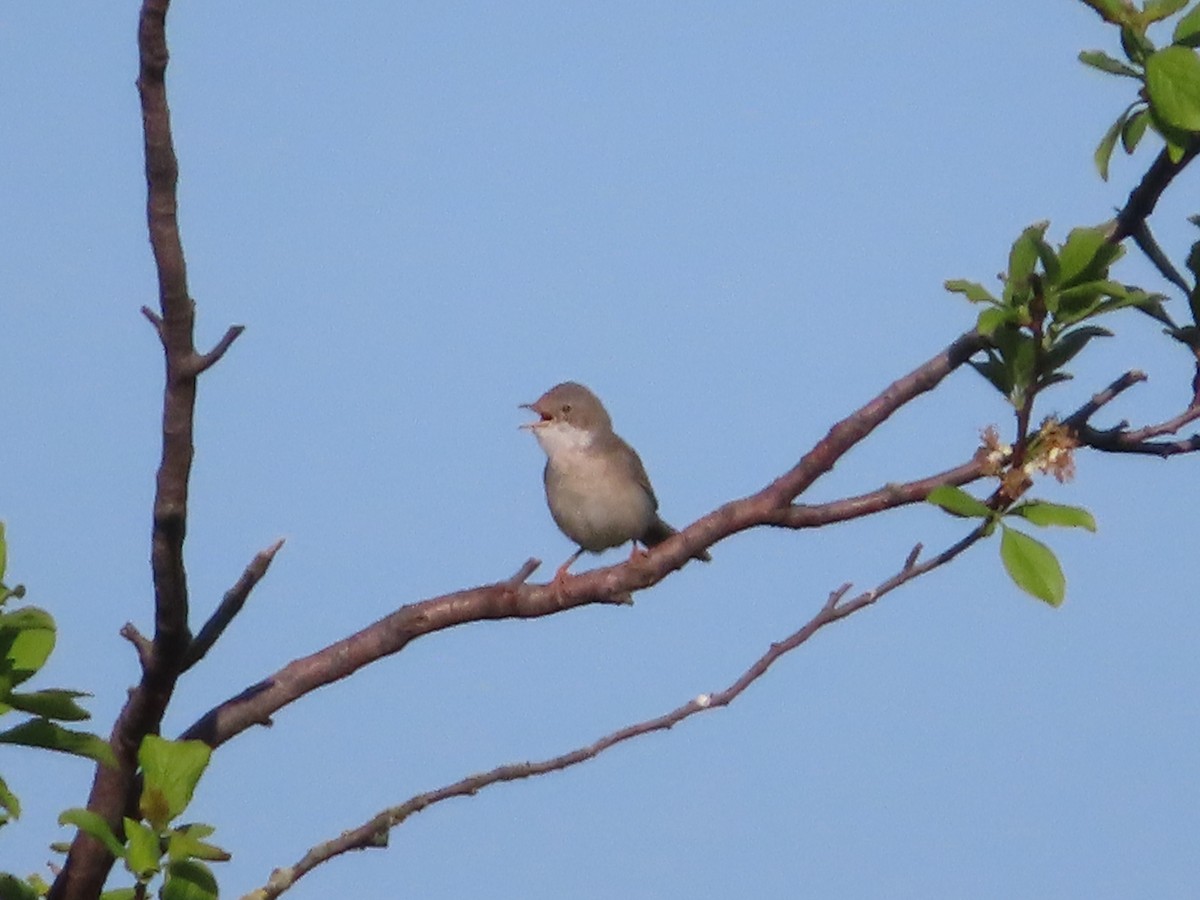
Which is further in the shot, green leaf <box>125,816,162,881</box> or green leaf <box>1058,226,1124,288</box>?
green leaf <box>1058,226,1124,288</box>

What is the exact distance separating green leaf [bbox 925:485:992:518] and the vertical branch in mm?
1282

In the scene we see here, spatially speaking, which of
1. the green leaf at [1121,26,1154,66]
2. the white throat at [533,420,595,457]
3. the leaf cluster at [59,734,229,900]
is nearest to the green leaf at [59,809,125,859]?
the leaf cluster at [59,734,229,900]

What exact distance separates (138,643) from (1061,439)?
68.2 inches

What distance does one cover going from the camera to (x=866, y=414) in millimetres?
3443

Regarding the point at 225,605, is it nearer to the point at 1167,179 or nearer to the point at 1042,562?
the point at 1042,562

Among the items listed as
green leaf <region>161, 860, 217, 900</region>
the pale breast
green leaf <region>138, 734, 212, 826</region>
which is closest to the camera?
green leaf <region>161, 860, 217, 900</region>

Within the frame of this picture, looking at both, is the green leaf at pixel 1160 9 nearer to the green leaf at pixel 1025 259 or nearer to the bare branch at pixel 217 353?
the green leaf at pixel 1025 259

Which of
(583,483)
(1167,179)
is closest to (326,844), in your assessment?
(1167,179)

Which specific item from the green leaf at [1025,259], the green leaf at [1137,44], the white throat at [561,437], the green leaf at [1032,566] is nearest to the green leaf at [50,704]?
the green leaf at [1032,566]

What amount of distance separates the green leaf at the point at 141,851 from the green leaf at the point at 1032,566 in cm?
157

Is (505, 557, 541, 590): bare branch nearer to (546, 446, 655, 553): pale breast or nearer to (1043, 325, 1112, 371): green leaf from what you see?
(1043, 325, 1112, 371): green leaf

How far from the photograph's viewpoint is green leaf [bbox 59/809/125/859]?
3119mm

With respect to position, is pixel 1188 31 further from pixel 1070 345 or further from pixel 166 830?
pixel 166 830

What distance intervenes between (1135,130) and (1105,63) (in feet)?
0.48
